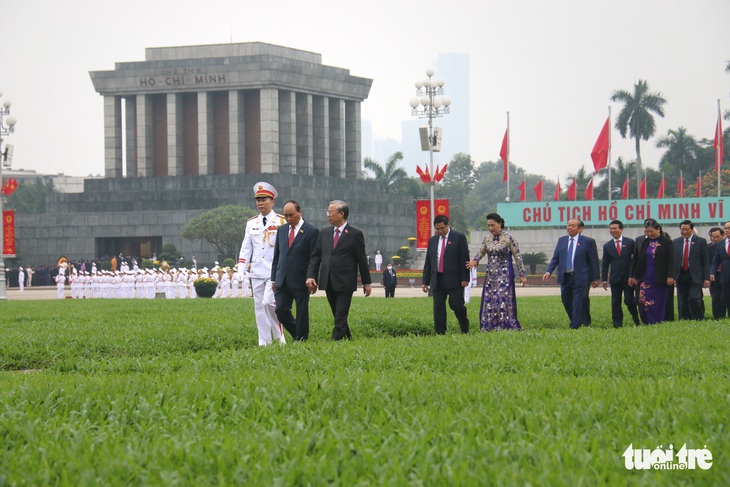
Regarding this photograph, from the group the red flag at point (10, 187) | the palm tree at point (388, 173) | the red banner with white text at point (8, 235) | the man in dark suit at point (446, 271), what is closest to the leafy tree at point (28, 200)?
the palm tree at point (388, 173)

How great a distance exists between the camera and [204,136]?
68.5 meters

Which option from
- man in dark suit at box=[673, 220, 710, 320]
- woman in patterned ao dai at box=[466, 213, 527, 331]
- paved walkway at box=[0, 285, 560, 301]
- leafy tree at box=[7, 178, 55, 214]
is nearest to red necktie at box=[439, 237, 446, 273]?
Result: woman in patterned ao dai at box=[466, 213, 527, 331]

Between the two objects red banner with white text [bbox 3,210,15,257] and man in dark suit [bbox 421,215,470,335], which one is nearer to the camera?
man in dark suit [bbox 421,215,470,335]

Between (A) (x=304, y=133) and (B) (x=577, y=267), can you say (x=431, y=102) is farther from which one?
(A) (x=304, y=133)

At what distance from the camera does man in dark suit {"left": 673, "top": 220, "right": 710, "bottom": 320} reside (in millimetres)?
15453

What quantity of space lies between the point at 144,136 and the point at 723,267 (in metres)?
58.6

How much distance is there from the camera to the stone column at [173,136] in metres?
68.6

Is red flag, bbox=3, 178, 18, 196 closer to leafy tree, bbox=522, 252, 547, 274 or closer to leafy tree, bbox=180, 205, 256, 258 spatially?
leafy tree, bbox=180, 205, 256, 258

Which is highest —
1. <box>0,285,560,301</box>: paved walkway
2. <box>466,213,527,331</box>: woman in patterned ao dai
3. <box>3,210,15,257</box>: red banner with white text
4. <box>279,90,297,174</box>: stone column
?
<box>279,90,297,174</box>: stone column

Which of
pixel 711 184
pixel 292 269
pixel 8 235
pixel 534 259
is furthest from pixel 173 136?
pixel 292 269

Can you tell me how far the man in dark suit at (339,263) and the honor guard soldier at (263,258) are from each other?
0.71 m

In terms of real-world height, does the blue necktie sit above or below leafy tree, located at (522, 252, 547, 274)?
above

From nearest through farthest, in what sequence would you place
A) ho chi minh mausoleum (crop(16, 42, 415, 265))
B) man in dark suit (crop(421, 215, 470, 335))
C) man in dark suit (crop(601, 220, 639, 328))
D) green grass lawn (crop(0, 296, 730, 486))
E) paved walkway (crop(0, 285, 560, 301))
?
green grass lawn (crop(0, 296, 730, 486)) → man in dark suit (crop(421, 215, 470, 335)) → man in dark suit (crop(601, 220, 639, 328)) → paved walkway (crop(0, 285, 560, 301)) → ho chi minh mausoleum (crop(16, 42, 415, 265))

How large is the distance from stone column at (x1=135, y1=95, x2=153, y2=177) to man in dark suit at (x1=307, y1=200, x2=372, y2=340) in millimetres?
59810
